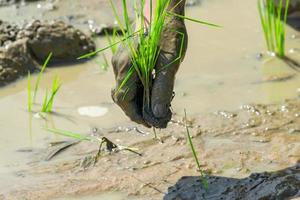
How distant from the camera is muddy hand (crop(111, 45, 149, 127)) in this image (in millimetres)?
2609

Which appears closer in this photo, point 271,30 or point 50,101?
point 50,101

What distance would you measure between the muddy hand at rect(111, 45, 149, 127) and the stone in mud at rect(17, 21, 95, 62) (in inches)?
62.9

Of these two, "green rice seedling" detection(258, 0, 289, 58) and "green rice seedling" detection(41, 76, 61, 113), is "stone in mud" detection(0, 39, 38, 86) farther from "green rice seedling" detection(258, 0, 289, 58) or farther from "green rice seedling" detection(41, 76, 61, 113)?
"green rice seedling" detection(258, 0, 289, 58)

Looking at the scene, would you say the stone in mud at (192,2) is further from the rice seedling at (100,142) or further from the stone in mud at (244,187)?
the stone in mud at (244,187)

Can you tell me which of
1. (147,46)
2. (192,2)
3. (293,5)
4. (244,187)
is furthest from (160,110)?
(192,2)

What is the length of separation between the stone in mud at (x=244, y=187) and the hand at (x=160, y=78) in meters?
0.35

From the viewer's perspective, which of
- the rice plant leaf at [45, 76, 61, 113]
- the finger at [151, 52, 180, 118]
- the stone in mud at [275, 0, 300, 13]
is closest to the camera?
the finger at [151, 52, 180, 118]

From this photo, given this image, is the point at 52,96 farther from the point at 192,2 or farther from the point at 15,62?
the point at 192,2

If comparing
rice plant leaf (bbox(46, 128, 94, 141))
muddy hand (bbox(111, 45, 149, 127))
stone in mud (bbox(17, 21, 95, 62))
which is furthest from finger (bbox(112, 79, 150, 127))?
stone in mud (bbox(17, 21, 95, 62))

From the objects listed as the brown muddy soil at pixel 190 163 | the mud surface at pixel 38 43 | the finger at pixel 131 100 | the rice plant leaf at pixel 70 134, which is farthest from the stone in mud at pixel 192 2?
the finger at pixel 131 100

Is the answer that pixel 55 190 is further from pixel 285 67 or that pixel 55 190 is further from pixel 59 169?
pixel 285 67

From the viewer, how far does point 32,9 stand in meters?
4.91

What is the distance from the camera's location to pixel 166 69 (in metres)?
2.58

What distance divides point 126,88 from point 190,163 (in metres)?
0.60
